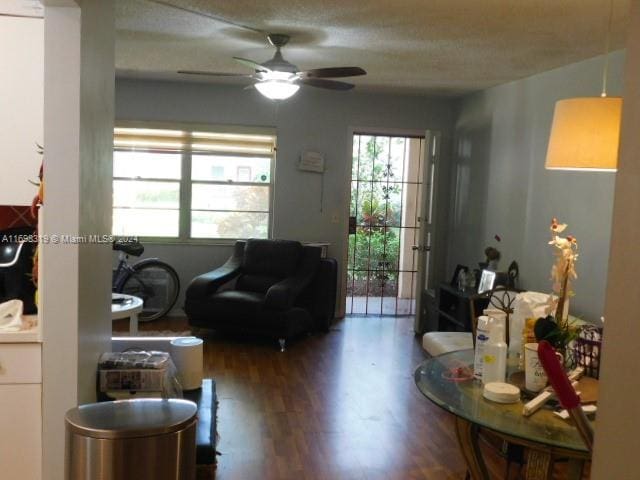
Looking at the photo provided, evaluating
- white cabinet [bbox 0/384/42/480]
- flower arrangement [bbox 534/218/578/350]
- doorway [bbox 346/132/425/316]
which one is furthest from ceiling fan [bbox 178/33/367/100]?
doorway [bbox 346/132/425/316]

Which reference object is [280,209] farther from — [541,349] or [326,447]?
[541,349]

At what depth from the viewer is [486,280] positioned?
4965 mm

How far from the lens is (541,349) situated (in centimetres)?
81

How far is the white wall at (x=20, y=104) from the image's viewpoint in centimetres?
224

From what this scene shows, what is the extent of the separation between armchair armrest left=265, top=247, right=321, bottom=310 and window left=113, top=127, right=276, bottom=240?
88 centimetres

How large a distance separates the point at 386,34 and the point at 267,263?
279 centimetres

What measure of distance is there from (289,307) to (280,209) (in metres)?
1.47

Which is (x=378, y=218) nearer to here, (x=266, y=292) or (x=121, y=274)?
(x=266, y=292)

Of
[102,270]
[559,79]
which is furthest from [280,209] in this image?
[102,270]

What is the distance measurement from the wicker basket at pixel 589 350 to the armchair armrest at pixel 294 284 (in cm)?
314

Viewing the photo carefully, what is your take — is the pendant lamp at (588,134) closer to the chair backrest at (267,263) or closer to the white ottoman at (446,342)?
the white ottoman at (446,342)

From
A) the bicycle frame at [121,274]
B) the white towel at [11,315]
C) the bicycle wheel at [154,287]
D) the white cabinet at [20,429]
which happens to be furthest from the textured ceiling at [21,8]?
the bicycle wheel at [154,287]

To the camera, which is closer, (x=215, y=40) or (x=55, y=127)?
(x=55, y=127)

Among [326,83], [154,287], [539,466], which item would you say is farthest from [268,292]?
[539,466]
